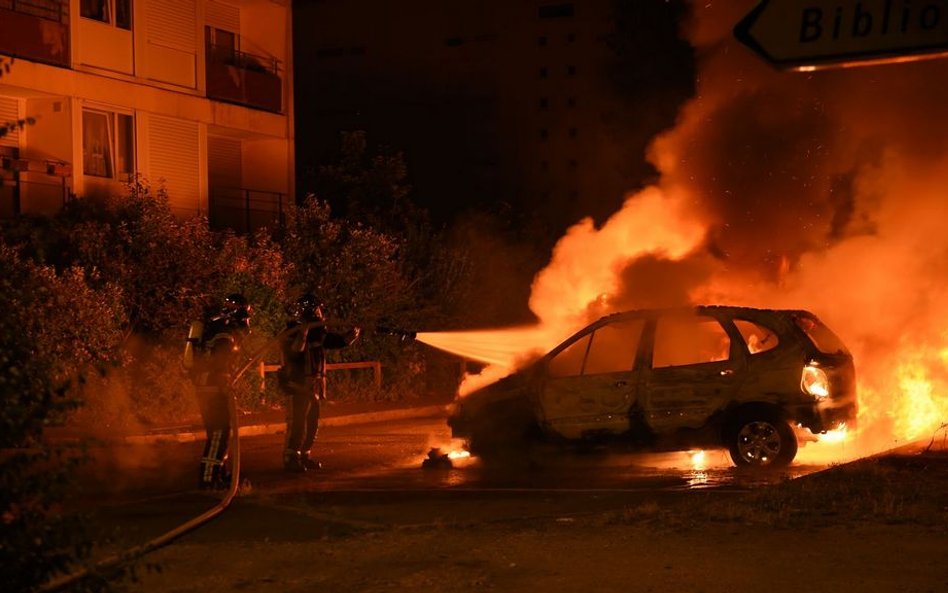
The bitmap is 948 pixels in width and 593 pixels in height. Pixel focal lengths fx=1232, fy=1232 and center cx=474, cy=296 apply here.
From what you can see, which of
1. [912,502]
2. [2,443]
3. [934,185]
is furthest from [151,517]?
[934,185]

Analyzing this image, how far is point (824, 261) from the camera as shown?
658 inches

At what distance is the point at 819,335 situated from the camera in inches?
474

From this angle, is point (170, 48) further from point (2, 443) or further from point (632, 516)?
point (2, 443)

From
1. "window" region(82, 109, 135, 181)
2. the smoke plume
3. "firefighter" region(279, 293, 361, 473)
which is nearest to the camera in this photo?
"firefighter" region(279, 293, 361, 473)

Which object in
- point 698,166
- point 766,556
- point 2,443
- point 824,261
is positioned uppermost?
point 698,166

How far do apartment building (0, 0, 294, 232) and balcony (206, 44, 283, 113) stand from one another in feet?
0.10

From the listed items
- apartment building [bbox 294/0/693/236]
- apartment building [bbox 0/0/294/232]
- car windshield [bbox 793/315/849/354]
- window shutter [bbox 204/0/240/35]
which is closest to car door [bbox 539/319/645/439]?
car windshield [bbox 793/315/849/354]

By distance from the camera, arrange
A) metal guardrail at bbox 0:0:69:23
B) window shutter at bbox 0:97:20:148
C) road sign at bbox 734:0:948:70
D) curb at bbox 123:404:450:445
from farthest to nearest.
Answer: window shutter at bbox 0:97:20:148 → metal guardrail at bbox 0:0:69:23 → curb at bbox 123:404:450:445 → road sign at bbox 734:0:948:70

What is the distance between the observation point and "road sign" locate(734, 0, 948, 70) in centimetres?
383

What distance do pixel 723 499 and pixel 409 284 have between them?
16.4m

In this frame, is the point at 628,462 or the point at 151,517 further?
the point at 628,462

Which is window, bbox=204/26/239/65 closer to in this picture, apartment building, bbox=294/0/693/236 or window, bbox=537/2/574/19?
apartment building, bbox=294/0/693/236

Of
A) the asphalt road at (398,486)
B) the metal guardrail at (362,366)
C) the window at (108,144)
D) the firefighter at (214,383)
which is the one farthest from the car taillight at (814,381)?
the window at (108,144)

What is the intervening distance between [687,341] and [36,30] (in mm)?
15924
